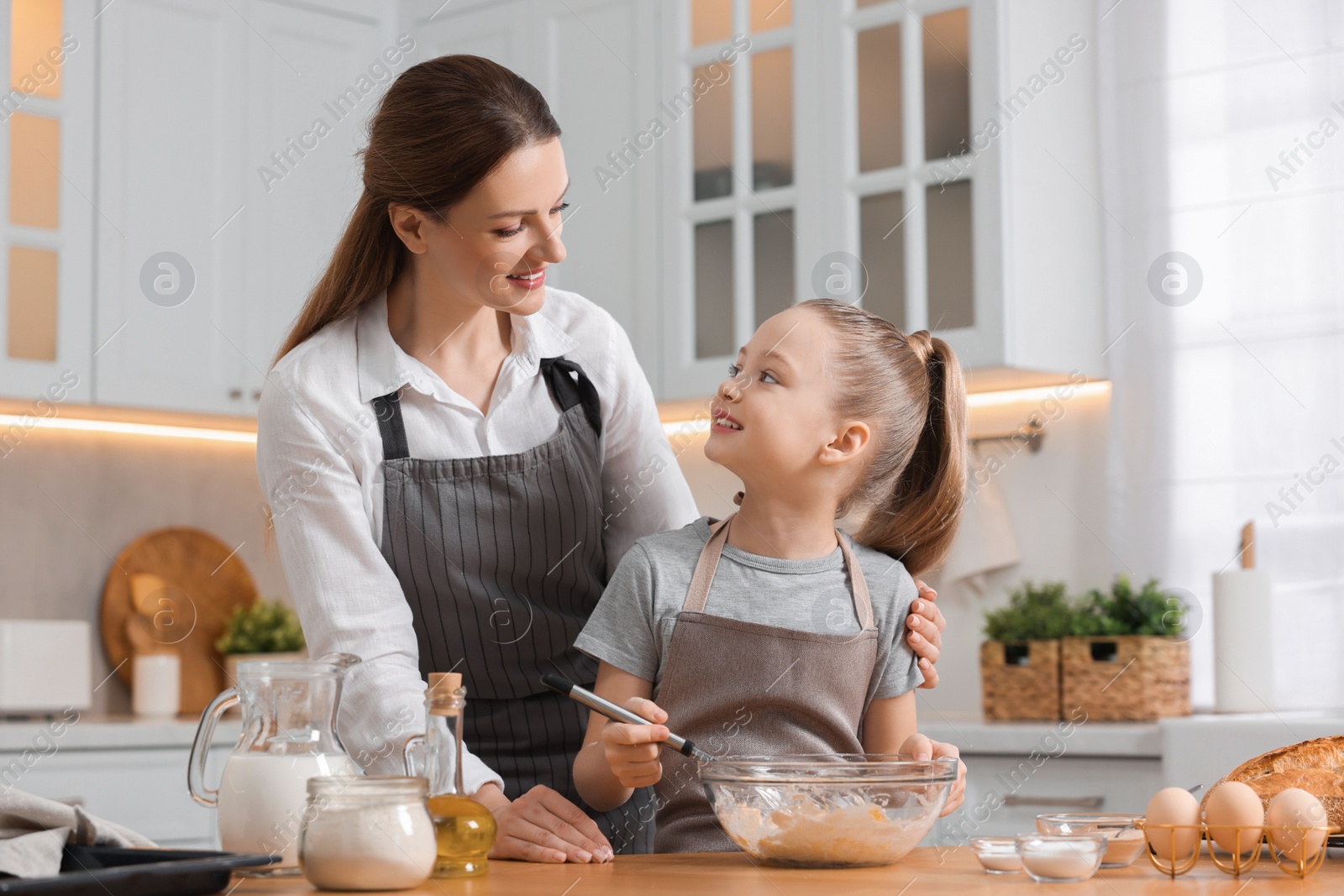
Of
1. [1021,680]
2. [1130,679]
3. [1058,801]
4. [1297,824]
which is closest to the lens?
[1297,824]

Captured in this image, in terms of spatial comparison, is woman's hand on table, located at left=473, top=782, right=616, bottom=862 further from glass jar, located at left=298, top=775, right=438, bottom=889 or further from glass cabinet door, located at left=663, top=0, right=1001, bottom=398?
glass cabinet door, located at left=663, top=0, right=1001, bottom=398

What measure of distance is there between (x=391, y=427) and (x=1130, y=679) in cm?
165

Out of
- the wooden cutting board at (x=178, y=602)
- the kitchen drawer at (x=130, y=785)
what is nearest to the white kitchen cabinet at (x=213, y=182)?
the wooden cutting board at (x=178, y=602)

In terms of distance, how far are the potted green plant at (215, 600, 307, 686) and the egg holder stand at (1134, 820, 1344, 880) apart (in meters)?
2.82

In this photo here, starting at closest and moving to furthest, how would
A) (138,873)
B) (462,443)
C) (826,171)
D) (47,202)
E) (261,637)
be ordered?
(138,873) → (462,443) → (826,171) → (47,202) → (261,637)

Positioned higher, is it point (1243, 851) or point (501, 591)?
point (501, 591)

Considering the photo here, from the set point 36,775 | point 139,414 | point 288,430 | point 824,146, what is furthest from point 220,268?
point 288,430

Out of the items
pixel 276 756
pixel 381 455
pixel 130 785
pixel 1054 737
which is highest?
pixel 381 455

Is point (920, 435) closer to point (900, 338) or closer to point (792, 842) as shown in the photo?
point (900, 338)

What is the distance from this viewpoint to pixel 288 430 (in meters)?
1.47

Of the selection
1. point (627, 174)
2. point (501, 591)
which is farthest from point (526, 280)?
point (627, 174)

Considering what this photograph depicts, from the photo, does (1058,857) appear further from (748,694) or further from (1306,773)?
(748,694)

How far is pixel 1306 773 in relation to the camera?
3.54ft

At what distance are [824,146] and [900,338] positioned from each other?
5.29 feet
